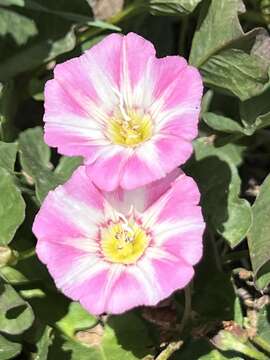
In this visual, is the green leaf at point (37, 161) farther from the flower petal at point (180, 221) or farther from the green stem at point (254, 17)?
the green stem at point (254, 17)

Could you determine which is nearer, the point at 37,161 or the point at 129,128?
the point at 129,128

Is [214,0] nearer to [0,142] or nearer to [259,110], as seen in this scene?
[259,110]

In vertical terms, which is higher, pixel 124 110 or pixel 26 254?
pixel 124 110

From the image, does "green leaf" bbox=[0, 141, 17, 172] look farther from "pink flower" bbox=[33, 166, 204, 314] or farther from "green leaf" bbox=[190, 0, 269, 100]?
"green leaf" bbox=[190, 0, 269, 100]

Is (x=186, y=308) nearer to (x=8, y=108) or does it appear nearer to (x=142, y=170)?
(x=142, y=170)

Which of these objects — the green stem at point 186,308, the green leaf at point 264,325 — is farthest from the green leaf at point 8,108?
the green leaf at point 264,325

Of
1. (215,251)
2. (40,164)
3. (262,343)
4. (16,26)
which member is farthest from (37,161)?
(262,343)

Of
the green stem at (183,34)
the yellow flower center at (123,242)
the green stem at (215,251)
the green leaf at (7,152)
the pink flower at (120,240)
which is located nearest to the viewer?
the pink flower at (120,240)
